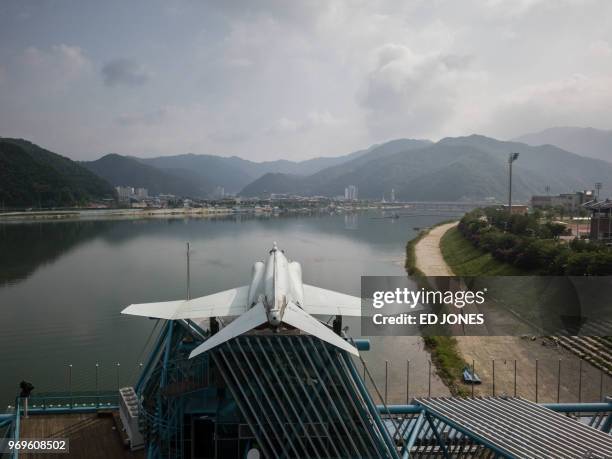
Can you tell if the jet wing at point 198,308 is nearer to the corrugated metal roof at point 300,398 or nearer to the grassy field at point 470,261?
the corrugated metal roof at point 300,398

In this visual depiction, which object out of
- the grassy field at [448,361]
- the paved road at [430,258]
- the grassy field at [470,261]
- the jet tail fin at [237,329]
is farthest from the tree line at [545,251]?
the jet tail fin at [237,329]

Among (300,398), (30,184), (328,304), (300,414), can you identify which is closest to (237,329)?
(300,398)

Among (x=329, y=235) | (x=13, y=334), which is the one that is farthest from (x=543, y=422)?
(x=329, y=235)

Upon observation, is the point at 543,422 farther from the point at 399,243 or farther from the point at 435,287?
the point at 399,243

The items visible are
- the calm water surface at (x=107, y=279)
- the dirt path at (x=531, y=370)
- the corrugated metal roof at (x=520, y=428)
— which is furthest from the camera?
the calm water surface at (x=107, y=279)

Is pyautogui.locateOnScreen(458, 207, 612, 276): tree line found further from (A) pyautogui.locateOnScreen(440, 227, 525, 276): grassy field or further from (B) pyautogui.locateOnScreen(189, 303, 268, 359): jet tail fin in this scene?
(B) pyautogui.locateOnScreen(189, 303, 268, 359): jet tail fin

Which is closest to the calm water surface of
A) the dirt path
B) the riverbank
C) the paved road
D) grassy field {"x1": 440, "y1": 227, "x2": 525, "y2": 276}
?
the paved road

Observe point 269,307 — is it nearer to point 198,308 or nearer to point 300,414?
point 300,414
